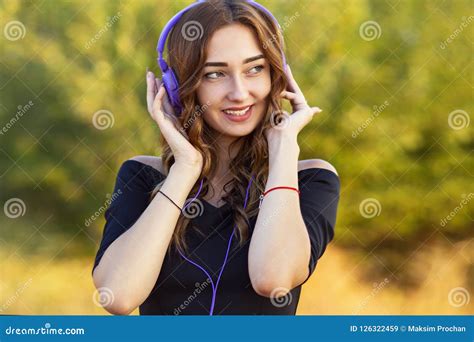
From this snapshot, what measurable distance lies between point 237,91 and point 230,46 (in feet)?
0.44

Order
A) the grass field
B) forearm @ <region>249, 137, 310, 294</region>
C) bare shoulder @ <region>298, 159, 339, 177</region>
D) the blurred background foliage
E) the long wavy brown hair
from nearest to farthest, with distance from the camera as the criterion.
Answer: forearm @ <region>249, 137, 310, 294</region>
the long wavy brown hair
bare shoulder @ <region>298, 159, 339, 177</region>
the blurred background foliage
the grass field

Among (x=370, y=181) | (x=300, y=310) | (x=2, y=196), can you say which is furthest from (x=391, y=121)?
(x=2, y=196)

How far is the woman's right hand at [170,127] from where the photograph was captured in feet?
6.11

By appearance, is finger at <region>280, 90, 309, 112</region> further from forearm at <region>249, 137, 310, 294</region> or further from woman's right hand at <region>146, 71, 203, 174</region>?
woman's right hand at <region>146, 71, 203, 174</region>

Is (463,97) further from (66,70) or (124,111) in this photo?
(66,70)

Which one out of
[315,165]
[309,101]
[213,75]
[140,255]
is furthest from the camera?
[309,101]

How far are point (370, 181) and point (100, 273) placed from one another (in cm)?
368

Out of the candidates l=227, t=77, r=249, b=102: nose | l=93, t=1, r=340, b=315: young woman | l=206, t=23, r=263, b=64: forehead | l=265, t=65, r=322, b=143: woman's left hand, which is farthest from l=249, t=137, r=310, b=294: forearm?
l=206, t=23, r=263, b=64: forehead

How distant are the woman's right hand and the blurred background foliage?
7.87ft

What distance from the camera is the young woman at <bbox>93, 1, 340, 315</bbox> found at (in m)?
1.72

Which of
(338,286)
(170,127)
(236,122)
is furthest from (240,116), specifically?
(338,286)

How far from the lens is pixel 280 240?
1.72m

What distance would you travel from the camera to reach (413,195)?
16.9 feet

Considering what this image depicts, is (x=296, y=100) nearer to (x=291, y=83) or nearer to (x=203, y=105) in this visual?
(x=291, y=83)
